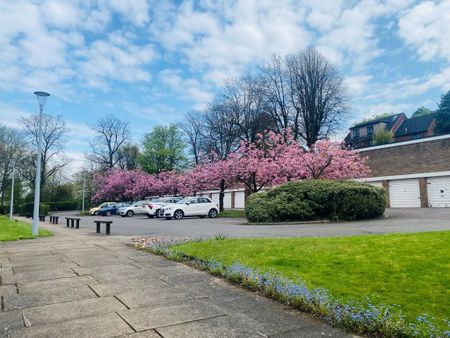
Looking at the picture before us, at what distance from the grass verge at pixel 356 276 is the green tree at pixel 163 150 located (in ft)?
159

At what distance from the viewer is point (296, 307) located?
4137mm

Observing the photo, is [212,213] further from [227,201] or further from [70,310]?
[70,310]

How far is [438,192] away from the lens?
2469cm

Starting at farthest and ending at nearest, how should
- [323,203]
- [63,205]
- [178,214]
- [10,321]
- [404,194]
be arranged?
[63,205] → [404,194] → [178,214] → [323,203] → [10,321]

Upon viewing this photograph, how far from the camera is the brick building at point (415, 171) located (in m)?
24.8

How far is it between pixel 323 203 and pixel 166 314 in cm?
1509

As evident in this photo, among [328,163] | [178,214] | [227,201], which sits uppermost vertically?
[328,163]

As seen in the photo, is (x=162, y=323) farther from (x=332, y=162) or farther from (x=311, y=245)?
(x=332, y=162)

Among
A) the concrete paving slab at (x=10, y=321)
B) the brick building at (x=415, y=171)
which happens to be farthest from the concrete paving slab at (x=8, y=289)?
the brick building at (x=415, y=171)

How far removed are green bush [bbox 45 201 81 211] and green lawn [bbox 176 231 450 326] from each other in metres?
58.7

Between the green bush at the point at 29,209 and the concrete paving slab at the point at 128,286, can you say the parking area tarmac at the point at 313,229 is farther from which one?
the green bush at the point at 29,209

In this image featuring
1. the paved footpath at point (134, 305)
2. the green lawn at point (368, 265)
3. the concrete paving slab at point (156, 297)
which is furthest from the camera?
the concrete paving slab at point (156, 297)

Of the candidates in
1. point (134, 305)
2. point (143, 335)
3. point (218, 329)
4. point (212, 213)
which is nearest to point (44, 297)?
point (134, 305)

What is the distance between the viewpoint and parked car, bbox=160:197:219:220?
25938 mm
